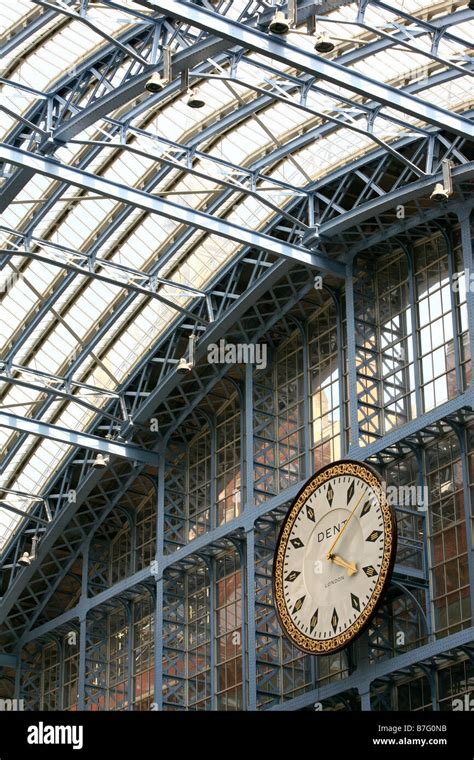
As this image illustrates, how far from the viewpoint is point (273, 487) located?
46.7 meters

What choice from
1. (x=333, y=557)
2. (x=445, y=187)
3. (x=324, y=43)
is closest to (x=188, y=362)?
(x=333, y=557)

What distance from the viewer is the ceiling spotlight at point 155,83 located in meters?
34.8

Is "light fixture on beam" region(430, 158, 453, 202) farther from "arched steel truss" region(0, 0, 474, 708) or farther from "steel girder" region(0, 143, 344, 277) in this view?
"steel girder" region(0, 143, 344, 277)

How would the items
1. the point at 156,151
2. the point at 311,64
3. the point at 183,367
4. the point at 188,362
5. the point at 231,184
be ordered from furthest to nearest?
the point at 188,362
the point at 156,151
the point at 183,367
the point at 231,184
the point at 311,64

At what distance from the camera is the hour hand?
134 ft

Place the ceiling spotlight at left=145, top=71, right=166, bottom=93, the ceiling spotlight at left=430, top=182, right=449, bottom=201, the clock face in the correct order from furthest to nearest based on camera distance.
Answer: the clock face → the ceiling spotlight at left=430, top=182, right=449, bottom=201 → the ceiling spotlight at left=145, top=71, right=166, bottom=93

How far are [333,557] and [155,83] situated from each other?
12.5 metres

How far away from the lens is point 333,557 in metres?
41.6

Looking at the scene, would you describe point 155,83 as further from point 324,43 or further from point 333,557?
point 333,557

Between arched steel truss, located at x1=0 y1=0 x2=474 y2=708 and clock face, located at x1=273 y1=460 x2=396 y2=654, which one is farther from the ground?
arched steel truss, located at x1=0 y1=0 x2=474 y2=708

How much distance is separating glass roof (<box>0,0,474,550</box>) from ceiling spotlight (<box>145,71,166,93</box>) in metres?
2.45

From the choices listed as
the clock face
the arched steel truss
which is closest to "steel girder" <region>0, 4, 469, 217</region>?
the arched steel truss

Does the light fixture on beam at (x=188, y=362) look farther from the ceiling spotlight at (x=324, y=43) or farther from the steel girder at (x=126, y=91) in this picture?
the ceiling spotlight at (x=324, y=43)
